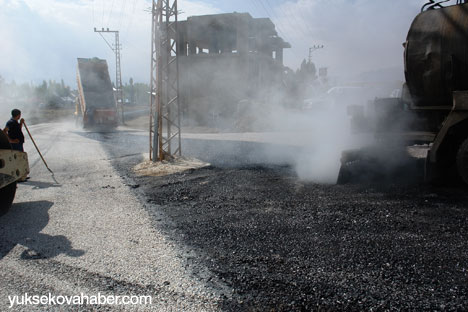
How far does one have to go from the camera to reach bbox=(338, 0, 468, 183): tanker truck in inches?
188

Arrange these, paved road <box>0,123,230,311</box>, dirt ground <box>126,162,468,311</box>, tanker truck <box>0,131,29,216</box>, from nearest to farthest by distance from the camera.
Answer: dirt ground <box>126,162,468,311</box> → paved road <box>0,123,230,311</box> → tanker truck <box>0,131,29,216</box>

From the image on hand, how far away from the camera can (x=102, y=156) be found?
1096 cm

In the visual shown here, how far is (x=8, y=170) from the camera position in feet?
15.0

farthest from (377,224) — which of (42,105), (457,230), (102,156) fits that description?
(42,105)

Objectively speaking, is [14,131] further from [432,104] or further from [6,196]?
[432,104]

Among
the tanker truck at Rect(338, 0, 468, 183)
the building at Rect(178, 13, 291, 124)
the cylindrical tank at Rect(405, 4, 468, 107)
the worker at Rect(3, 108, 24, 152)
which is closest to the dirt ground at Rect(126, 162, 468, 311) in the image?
the tanker truck at Rect(338, 0, 468, 183)

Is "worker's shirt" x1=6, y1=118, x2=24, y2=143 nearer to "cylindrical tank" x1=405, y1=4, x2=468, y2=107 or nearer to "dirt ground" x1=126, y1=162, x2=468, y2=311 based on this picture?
"dirt ground" x1=126, y1=162, x2=468, y2=311

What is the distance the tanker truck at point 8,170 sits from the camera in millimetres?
4500

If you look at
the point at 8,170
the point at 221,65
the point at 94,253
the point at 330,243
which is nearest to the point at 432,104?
the point at 330,243

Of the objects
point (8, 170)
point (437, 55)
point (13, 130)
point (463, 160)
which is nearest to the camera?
point (8, 170)

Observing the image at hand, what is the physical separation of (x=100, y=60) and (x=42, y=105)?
2994cm

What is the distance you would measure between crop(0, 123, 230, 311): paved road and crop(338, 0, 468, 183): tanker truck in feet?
11.7

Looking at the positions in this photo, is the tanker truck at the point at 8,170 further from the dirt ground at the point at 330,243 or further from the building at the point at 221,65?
the building at the point at 221,65

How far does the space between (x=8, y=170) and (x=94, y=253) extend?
2.09m
